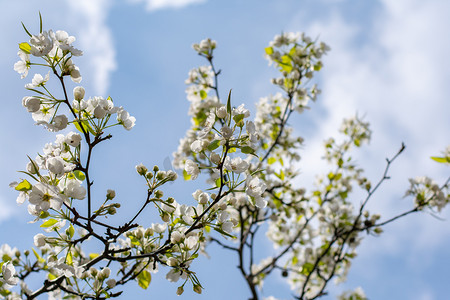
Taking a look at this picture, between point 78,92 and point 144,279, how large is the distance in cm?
152

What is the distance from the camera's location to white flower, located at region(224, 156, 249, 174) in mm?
2141

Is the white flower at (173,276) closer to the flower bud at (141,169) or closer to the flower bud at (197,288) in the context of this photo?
the flower bud at (197,288)

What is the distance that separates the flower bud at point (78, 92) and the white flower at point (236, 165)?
3.12ft

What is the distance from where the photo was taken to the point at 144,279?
9.55 ft

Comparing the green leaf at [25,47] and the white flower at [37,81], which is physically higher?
the green leaf at [25,47]

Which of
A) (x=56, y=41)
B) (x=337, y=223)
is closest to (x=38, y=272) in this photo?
(x=56, y=41)

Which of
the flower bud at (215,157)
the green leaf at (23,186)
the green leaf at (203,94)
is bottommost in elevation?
the green leaf at (23,186)

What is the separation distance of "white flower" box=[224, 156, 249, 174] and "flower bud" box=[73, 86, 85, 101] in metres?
0.95

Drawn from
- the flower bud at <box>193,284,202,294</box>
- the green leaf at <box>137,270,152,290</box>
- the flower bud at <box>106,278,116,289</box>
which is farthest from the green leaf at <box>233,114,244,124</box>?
the green leaf at <box>137,270,152,290</box>

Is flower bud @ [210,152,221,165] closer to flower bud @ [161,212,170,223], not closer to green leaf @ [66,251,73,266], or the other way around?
flower bud @ [161,212,170,223]

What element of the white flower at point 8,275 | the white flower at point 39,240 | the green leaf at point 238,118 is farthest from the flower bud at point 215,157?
the white flower at point 8,275

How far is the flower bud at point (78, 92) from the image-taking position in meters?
2.23

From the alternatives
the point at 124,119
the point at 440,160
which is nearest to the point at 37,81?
the point at 124,119

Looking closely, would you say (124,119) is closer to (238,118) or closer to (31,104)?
(31,104)
